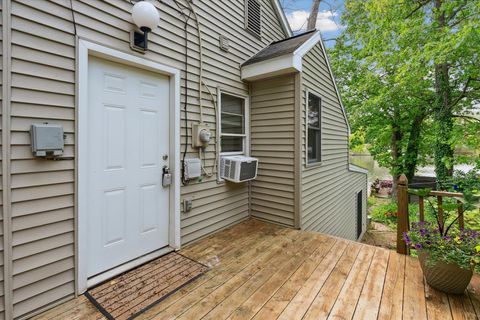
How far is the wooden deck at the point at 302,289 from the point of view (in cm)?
180

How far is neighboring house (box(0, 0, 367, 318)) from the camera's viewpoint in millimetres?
1721

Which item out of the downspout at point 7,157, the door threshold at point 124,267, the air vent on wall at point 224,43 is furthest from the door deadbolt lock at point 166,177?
the air vent on wall at point 224,43

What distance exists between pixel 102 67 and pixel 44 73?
1.69 feet

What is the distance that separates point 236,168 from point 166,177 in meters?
1.03

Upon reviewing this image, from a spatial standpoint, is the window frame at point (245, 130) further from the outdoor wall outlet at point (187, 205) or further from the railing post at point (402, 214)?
the railing post at point (402, 214)

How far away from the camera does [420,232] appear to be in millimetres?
2236

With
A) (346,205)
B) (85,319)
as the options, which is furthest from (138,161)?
(346,205)

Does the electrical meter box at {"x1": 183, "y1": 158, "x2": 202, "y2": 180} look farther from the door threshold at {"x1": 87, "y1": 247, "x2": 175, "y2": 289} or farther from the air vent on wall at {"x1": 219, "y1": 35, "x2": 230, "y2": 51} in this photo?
the air vent on wall at {"x1": 219, "y1": 35, "x2": 230, "y2": 51}

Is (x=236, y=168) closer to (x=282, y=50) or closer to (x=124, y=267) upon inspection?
(x=124, y=267)

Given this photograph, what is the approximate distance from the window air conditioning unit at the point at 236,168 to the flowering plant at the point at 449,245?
80.3 inches

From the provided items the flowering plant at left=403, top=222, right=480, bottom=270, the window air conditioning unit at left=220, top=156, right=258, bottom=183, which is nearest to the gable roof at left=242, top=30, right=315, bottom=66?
the window air conditioning unit at left=220, top=156, right=258, bottom=183

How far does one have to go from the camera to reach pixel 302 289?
2.10 m

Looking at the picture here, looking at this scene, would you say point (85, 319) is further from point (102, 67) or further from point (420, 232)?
point (420, 232)

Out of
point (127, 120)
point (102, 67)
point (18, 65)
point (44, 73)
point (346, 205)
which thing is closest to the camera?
point (18, 65)
